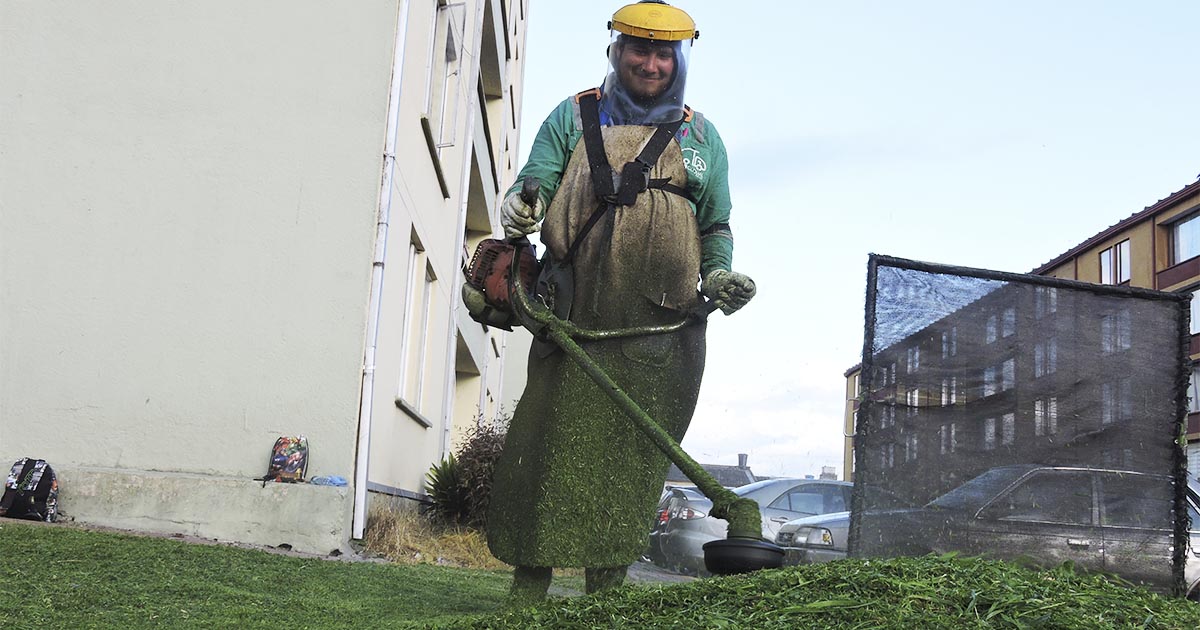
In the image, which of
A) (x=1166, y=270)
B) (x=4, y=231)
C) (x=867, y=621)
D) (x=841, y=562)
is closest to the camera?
(x=867, y=621)

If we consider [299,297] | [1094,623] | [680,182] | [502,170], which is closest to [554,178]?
[680,182]

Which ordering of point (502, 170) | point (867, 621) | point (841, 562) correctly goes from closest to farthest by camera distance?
1. point (867, 621)
2. point (841, 562)
3. point (502, 170)

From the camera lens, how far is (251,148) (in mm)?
8742

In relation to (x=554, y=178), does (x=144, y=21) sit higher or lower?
higher

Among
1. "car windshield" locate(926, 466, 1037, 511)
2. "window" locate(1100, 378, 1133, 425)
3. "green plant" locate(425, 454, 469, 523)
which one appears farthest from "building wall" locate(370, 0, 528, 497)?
"window" locate(1100, 378, 1133, 425)

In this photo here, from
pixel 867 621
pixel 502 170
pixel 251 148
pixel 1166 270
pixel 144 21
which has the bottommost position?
pixel 867 621

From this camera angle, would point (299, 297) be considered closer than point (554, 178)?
No

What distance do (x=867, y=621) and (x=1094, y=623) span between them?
0.65 m

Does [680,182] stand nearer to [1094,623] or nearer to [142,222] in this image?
[1094,623]

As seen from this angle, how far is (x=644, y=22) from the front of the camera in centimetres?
440

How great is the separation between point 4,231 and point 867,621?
7319 mm

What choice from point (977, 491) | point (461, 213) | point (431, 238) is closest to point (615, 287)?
point (977, 491)

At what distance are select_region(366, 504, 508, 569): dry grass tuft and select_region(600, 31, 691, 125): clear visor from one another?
14.3 feet

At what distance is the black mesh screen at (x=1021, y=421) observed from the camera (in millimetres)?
5938
